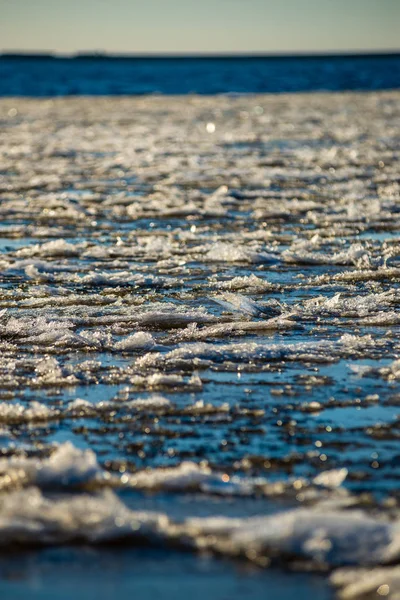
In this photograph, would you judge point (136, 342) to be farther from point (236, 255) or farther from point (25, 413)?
point (236, 255)

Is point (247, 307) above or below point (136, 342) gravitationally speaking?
above

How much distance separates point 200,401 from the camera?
3.91 m

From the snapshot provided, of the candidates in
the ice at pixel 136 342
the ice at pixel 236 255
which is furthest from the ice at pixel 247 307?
the ice at pixel 236 255

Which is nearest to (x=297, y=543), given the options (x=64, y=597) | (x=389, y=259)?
(x=64, y=597)

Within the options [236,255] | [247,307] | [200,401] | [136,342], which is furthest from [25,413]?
[236,255]

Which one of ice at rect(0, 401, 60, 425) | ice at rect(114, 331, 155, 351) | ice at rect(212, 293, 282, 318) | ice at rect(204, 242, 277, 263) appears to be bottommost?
ice at rect(0, 401, 60, 425)

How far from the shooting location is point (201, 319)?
5207mm

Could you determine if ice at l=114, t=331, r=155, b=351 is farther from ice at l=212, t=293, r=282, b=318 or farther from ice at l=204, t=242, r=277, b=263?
ice at l=204, t=242, r=277, b=263

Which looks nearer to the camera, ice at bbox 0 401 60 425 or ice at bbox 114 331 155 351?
ice at bbox 0 401 60 425

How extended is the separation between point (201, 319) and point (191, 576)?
2681 mm

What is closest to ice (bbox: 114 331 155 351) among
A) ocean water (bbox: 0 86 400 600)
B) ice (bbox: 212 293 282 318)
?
ocean water (bbox: 0 86 400 600)

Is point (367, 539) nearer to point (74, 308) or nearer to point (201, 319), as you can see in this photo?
point (201, 319)

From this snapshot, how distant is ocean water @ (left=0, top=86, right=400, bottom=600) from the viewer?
2.71m

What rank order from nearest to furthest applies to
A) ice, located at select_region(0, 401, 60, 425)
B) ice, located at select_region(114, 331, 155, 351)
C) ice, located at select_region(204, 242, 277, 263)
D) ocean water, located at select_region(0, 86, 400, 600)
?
1. ocean water, located at select_region(0, 86, 400, 600)
2. ice, located at select_region(0, 401, 60, 425)
3. ice, located at select_region(114, 331, 155, 351)
4. ice, located at select_region(204, 242, 277, 263)
